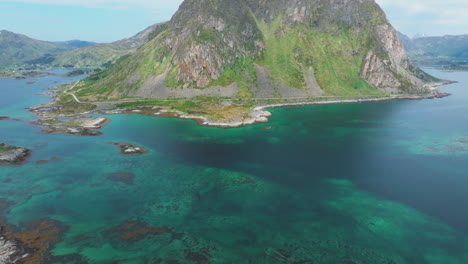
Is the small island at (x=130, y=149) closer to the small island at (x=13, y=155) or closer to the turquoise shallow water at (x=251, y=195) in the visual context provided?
the turquoise shallow water at (x=251, y=195)

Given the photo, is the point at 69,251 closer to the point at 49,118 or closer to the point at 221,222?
the point at 221,222

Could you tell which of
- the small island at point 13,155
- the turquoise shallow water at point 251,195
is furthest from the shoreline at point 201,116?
the small island at point 13,155

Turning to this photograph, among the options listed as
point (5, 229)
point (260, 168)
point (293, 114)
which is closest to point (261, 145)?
point (260, 168)

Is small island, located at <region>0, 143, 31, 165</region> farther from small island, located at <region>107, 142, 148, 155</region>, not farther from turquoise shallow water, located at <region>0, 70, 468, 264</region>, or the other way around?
small island, located at <region>107, 142, 148, 155</region>

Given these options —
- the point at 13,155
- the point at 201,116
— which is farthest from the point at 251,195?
the point at 201,116

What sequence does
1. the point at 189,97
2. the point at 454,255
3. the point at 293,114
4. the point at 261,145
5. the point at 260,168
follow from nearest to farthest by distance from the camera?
1. the point at 454,255
2. the point at 260,168
3. the point at 261,145
4. the point at 293,114
5. the point at 189,97

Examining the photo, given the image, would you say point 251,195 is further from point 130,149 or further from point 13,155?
point 13,155
